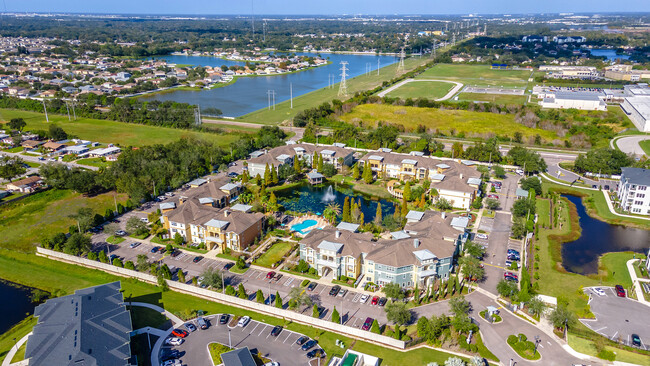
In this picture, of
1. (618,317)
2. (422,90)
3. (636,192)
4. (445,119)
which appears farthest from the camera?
(422,90)

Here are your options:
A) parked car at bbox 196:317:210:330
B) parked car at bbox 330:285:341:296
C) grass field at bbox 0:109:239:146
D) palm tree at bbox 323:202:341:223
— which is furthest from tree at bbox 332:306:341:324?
grass field at bbox 0:109:239:146

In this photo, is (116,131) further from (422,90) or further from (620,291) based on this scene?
(620,291)

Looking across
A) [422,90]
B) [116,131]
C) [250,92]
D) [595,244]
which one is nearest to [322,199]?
[595,244]

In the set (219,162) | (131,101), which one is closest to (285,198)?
(219,162)

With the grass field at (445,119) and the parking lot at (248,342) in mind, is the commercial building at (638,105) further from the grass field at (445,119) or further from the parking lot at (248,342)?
the parking lot at (248,342)

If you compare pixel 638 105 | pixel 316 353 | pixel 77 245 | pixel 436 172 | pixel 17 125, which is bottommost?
pixel 316 353

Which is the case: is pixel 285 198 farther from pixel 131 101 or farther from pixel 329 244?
pixel 131 101

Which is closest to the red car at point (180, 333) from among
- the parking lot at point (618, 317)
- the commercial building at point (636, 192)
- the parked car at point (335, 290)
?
the parked car at point (335, 290)
